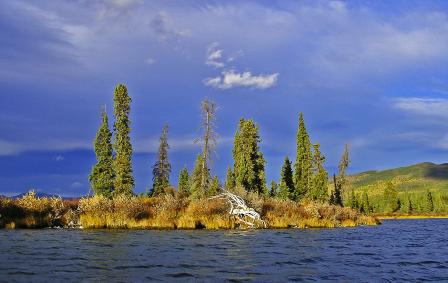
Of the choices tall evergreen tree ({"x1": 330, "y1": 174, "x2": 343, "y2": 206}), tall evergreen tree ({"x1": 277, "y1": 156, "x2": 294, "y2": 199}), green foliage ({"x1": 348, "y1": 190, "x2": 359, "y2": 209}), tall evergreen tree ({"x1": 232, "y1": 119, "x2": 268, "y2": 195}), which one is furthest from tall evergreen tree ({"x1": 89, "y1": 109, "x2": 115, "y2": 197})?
green foliage ({"x1": 348, "y1": 190, "x2": 359, "y2": 209})

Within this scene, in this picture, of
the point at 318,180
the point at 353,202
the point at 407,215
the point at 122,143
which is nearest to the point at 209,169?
the point at 122,143

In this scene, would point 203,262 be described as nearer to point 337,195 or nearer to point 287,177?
point 287,177

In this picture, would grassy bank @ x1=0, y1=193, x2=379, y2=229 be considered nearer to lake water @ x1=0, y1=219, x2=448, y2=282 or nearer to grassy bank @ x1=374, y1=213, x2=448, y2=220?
lake water @ x1=0, y1=219, x2=448, y2=282

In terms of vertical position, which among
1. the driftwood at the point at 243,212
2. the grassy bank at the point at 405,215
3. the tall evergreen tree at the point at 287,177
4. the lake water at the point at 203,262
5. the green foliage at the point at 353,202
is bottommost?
the lake water at the point at 203,262

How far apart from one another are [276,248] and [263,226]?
21.4 m

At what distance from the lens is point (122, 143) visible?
6319 centimetres

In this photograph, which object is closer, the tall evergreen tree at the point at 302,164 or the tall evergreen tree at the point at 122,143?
the tall evergreen tree at the point at 122,143

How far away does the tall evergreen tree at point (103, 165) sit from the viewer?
59438mm

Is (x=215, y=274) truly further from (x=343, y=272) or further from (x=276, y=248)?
(x=276, y=248)

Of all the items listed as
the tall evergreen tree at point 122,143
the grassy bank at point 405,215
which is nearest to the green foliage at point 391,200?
the grassy bank at point 405,215

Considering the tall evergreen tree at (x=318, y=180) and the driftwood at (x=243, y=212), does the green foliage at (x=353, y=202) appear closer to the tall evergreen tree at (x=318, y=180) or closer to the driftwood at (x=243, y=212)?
the tall evergreen tree at (x=318, y=180)

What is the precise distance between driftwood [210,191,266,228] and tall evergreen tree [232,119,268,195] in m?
30.8

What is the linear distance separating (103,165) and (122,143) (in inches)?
180

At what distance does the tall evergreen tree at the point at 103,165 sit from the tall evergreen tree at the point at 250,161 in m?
24.3
